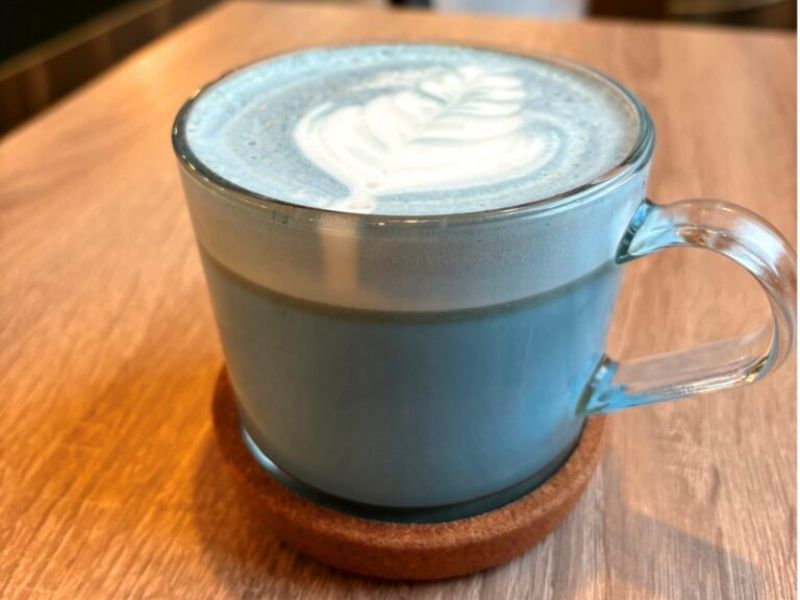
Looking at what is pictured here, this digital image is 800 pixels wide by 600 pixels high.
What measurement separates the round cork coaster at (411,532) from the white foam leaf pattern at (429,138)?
0.13 metres

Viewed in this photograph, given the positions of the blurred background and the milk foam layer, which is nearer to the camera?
the milk foam layer

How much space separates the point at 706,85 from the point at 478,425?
2.06 feet

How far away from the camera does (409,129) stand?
0.35 m

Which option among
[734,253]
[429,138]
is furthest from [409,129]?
[734,253]

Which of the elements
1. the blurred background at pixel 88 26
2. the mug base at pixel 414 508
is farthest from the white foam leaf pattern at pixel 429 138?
the blurred background at pixel 88 26

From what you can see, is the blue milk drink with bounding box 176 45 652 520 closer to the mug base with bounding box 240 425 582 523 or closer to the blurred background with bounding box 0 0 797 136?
the mug base with bounding box 240 425 582 523

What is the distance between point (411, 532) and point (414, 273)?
12 cm

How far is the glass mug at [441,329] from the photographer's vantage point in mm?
265

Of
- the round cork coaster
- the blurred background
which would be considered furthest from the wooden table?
the blurred background

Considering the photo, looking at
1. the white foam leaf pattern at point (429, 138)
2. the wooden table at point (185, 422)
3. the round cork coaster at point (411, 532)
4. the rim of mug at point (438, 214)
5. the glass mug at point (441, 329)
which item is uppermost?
the rim of mug at point (438, 214)

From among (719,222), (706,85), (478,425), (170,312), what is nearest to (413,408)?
(478,425)

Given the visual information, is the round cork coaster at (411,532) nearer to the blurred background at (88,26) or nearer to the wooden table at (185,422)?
the wooden table at (185,422)

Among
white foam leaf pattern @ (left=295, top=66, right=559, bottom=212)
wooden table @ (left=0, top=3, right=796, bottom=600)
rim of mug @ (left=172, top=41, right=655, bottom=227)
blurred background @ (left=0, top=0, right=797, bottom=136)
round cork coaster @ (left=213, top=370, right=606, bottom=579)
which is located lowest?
blurred background @ (left=0, top=0, right=797, bottom=136)

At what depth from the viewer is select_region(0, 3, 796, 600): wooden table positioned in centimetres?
33
